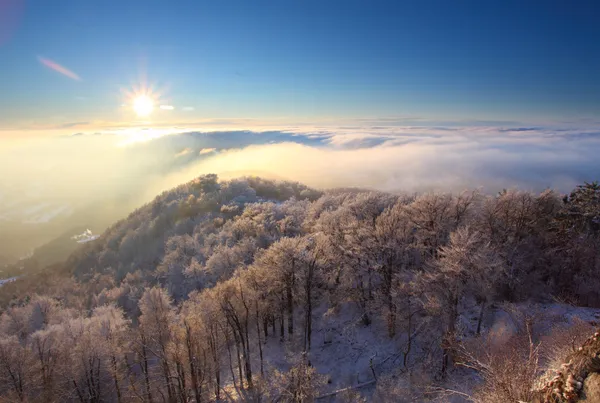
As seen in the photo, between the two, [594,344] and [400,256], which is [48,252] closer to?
[400,256]

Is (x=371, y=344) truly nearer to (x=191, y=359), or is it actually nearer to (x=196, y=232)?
(x=191, y=359)

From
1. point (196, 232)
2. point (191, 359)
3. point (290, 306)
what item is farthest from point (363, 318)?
point (196, 232)

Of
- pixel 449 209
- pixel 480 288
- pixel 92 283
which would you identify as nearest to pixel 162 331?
pixel 480 288

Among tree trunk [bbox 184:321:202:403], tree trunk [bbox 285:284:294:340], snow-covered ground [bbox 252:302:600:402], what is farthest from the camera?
tree trunk [bbox 285:284:294:340]

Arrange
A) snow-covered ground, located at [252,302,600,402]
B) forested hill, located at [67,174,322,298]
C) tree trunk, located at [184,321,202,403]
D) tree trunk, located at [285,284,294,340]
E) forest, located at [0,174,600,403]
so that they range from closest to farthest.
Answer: forest, located at [0,174,600,403], tree trunk, located at [184,321,202,403], snow-covered ground, located at [252,302,600,402], tree trunk, located at [285,284,294,340], forested hill, located at [67,174,322,298]

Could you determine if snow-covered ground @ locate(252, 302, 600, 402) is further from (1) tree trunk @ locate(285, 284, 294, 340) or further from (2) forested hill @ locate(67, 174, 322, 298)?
(2) forested hill @ locate(67, 174, 322, 298)

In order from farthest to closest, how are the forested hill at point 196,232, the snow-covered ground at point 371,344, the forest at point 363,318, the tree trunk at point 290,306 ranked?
1. the forested hill at point 196,232
2. the tree trunk at point 290,306
3. the snow-covered ground at point 371,344
4. the forest at point 363,318

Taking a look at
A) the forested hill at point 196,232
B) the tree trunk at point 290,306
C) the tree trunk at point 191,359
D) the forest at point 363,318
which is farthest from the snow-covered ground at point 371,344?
the forested hill at point 196,232

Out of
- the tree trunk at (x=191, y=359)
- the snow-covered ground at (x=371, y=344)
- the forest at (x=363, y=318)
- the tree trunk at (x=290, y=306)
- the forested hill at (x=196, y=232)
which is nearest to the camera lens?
the forest at (x=363, y=318)

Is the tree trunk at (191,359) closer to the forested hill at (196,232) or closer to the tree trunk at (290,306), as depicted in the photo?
the tree trunk at (290,306)

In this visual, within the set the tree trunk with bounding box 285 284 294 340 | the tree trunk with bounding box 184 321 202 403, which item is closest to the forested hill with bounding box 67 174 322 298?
the tree trunk with bounding box 285 284 294 340

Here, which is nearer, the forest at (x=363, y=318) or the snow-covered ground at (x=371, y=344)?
the forest at (x=363, y=318)
